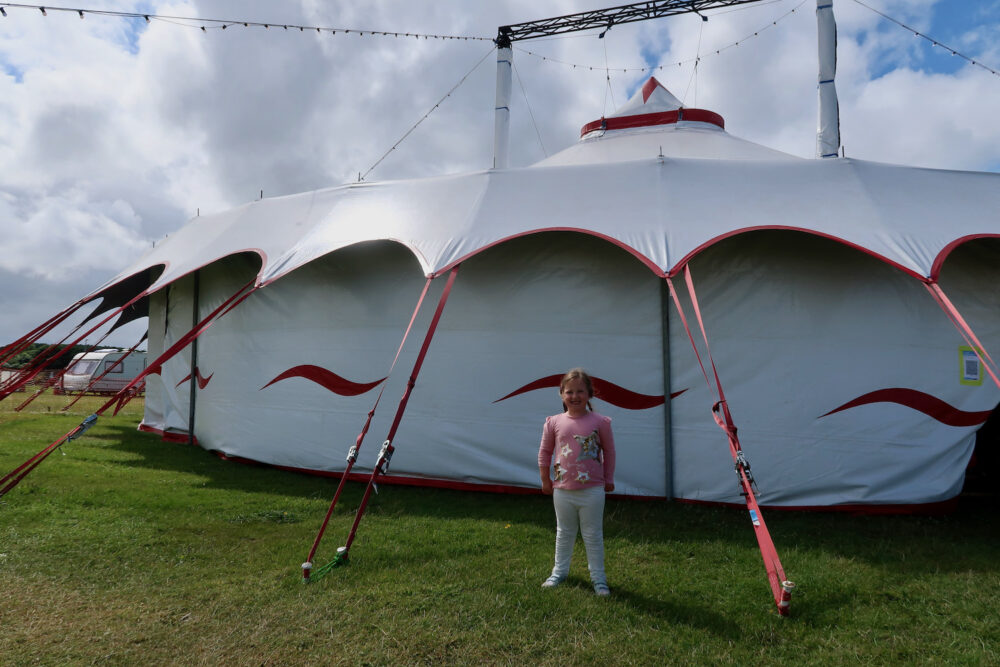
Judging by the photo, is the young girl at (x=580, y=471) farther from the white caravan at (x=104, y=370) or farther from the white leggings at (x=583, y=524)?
the white caravan at (x=104, y=370)

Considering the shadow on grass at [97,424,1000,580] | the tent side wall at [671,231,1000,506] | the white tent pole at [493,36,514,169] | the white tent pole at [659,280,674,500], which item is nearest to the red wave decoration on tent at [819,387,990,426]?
the tent side wall at [671,231,1000,506]

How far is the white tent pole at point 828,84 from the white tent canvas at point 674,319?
231 centimetres

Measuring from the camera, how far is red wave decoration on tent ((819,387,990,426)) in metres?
4.93

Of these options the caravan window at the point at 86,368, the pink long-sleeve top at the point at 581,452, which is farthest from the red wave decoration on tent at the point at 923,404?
the caravan window at the point at 86,368

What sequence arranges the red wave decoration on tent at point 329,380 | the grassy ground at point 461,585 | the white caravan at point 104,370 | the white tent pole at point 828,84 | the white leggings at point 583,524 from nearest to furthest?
the grassy ground at point 461,585 → the white leggings at point 583,524 → the red wave decoration on tent at point 329,380 → the white tent pole at point 828,84 → the white caravan at point 104,370

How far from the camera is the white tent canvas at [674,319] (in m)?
4.89

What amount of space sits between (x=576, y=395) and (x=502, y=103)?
6801 mm

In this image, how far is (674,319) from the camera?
527 cm

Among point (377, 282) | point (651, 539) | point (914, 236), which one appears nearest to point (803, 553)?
point (651, 539)

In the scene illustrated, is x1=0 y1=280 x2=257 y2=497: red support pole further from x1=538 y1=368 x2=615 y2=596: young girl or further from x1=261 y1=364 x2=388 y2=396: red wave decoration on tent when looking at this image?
x1=538 y1=368 x2=615 y2=596: young girl

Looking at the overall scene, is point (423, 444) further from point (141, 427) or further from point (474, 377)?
point (141, 427)

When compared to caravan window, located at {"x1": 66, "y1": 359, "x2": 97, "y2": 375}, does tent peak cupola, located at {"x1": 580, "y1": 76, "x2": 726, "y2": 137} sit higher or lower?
higher

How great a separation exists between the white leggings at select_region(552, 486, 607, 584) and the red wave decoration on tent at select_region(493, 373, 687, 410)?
6.75 feet

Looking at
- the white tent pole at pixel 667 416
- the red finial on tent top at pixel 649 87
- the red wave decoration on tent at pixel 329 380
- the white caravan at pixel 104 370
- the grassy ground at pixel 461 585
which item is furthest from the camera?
the white caravan at pixel 104 370
